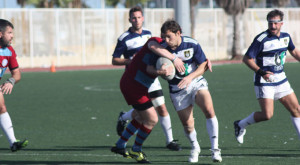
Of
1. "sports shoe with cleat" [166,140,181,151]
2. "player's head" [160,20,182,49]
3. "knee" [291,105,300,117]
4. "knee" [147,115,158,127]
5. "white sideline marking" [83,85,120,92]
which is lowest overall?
"white sideline marking" [83,85,120,92]

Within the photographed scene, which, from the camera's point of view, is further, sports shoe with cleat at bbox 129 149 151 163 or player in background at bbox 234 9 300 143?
player in background at bbox 234 9 300 143

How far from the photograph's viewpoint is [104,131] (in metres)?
11.4

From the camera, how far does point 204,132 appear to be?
10.9 m

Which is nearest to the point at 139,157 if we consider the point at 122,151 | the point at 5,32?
the point at 122,151

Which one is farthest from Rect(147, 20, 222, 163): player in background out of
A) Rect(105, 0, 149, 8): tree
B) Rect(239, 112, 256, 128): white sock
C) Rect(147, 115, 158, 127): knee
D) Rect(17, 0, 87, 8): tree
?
Rect(105, 0, 149, 8): tree

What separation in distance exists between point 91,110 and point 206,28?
28.3m

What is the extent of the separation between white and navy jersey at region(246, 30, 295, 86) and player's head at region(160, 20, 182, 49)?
5.16ft

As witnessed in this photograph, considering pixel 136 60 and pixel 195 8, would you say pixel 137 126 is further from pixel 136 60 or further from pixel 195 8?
pixel 195 8

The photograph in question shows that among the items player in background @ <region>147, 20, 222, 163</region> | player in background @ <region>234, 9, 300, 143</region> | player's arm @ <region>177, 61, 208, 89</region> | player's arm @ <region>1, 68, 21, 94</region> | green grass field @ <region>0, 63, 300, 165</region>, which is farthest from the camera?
player in background @ <region>234, 9, 300, 143</region>

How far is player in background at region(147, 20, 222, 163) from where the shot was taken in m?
7.79

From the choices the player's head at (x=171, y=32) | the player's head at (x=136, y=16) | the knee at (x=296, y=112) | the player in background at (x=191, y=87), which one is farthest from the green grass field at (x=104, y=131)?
the player's head at (x=136, y=16)

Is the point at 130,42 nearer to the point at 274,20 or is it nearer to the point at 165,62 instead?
the point at 274,20

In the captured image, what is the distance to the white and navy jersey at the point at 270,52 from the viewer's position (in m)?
8.78

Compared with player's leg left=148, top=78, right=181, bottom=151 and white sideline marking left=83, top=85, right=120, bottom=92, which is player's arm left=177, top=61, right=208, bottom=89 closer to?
player's leg left=148, top=78, right=181, bottom=151
